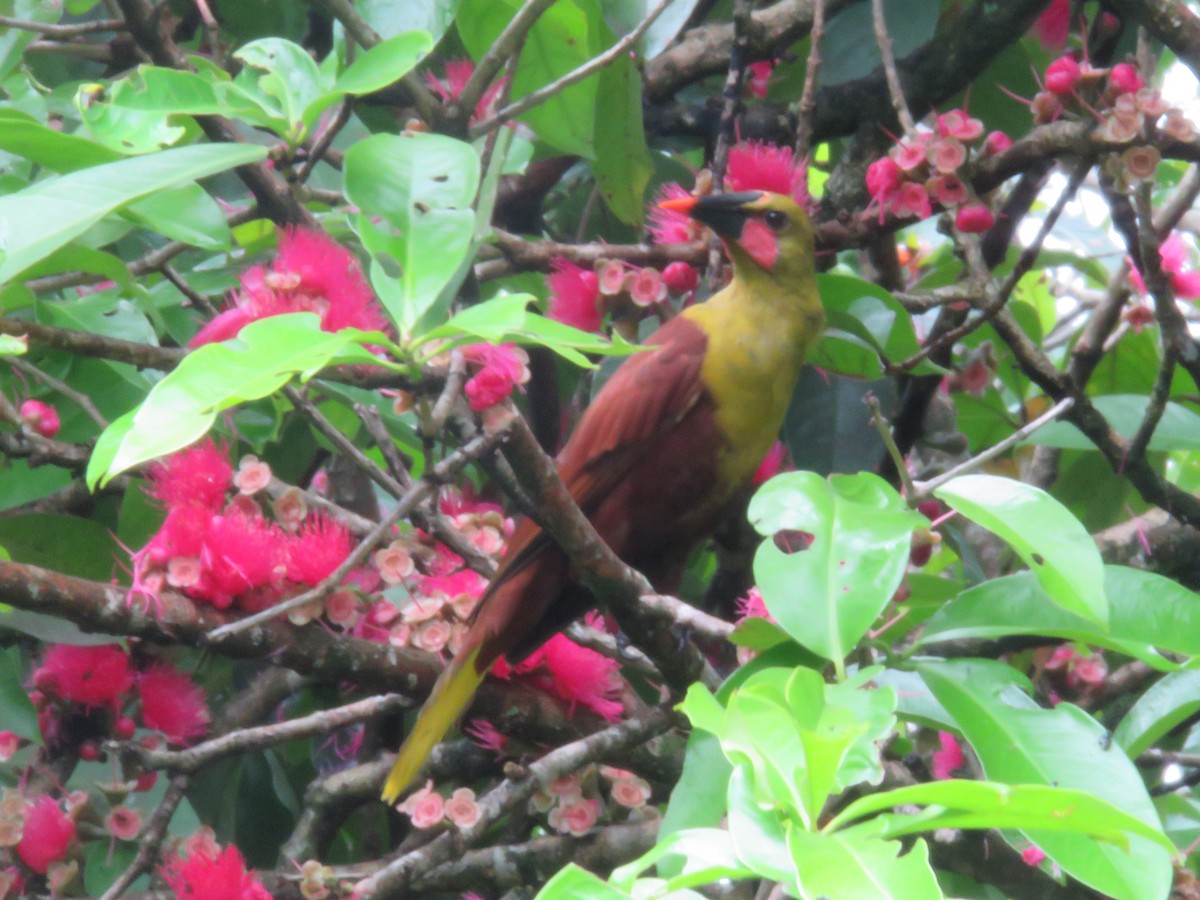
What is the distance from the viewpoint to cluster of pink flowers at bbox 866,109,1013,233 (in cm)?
161

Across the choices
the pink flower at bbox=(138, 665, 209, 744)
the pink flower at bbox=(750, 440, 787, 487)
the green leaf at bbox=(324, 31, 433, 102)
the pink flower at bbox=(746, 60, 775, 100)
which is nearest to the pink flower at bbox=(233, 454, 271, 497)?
the pink flower at bbox=(138, 665, 209, 744)

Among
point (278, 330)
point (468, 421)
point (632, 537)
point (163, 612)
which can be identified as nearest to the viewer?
point (278, 330)

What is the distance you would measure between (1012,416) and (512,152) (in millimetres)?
1004

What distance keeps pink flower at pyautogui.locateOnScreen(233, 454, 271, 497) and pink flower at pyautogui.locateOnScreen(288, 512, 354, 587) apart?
0.24ft

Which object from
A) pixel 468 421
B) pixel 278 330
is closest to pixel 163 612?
pixel 468 421

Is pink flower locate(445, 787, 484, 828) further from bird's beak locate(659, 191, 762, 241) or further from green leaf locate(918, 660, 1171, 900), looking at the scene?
bird's beak locate(659, 191, 762, 241)

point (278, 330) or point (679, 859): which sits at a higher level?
point (278, 330)

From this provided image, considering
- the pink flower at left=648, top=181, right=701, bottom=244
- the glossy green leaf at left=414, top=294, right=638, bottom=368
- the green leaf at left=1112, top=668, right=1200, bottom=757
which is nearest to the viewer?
the glossy green leaf at left=414, top=294, right=638, bottom=368

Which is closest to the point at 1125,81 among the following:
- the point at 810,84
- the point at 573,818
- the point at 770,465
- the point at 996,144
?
the point at 996,144

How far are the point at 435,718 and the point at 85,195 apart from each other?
30.8 inches

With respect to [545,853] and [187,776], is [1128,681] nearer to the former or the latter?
[545,853]

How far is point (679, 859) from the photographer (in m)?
0.95

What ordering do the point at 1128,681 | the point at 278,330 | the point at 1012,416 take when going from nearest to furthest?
the point at 278,330
the point at 1128,681
the point at 1012,416

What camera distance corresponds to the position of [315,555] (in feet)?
5.09
